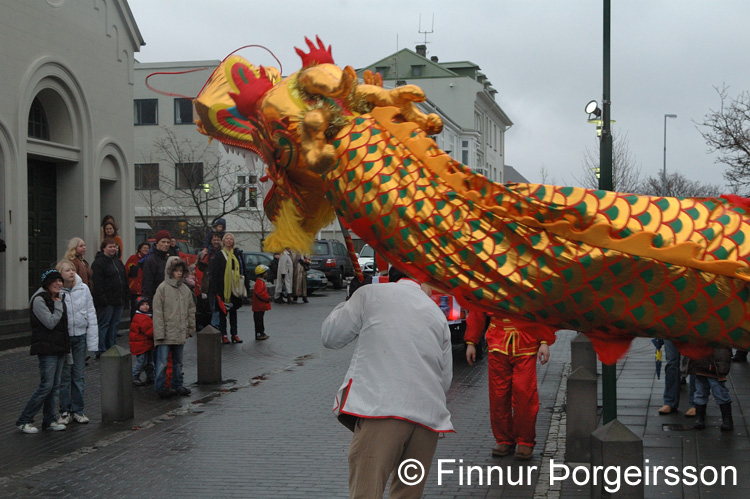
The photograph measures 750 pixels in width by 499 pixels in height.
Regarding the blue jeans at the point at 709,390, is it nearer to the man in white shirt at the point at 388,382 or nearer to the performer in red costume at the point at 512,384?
the performer in red costume at the point at 512,384

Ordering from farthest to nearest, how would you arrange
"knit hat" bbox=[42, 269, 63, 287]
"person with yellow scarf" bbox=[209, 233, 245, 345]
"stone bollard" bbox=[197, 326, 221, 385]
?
"person with yellow scarf" bbox=[209, 233, 245, 345] < "stone bollard" bbox=[197, 326, 221, 385] < "knit hat" bbox=[42, 269, 63, 287]

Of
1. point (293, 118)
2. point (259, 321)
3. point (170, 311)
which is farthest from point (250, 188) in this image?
point (259, 321)

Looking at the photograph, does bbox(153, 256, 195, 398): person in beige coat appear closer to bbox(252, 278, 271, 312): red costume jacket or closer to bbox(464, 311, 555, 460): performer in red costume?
bbox(464, 311, 555, 460): performer in red costume

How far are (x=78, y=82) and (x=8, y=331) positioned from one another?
6370mm

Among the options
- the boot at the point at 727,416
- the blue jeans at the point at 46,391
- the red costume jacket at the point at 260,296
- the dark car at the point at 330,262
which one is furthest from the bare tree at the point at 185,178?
the boot at the point at 727,416

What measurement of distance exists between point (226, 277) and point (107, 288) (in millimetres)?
2456

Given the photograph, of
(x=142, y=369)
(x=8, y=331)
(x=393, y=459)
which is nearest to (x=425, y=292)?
(x=393, y=459)

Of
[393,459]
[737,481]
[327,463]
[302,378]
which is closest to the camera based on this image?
[393,459]

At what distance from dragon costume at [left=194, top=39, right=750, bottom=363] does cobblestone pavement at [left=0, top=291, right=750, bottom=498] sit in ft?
15.1

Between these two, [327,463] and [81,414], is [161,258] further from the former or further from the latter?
[327,463]

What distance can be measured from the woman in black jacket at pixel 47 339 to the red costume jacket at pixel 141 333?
1.97m

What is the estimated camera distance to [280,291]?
25.8 meters

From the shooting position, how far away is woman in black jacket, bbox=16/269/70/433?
8.43 m

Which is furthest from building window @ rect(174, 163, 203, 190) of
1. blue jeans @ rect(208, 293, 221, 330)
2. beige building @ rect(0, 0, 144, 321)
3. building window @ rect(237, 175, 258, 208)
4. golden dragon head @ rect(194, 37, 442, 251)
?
golden dragon head @ rect(194, 37, 442, 251)
